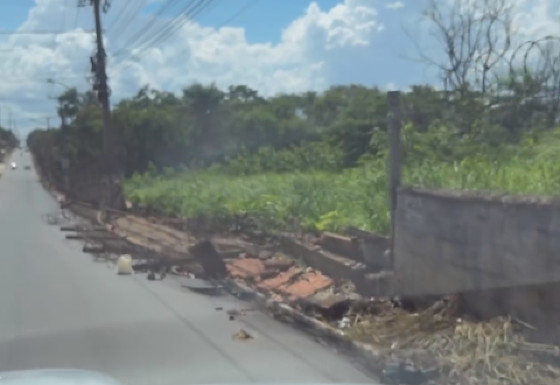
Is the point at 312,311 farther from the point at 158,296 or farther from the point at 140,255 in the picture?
the point at 140,255

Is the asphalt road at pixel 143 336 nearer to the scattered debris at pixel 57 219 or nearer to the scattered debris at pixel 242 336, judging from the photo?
the scattered debris at pixel 242 336

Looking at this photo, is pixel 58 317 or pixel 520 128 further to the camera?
pixel 58 317

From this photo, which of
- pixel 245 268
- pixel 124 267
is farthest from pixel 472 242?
pixel 124 267

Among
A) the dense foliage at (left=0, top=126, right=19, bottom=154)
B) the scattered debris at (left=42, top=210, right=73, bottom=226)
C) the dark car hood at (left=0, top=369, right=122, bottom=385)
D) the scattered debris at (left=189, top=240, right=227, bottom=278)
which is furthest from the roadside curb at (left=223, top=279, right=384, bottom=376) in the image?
the dense foliage at (left=0, top=126, right=19, bottom=154)

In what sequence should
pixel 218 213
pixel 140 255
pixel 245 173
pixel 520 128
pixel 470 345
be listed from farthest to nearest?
1. pixel 245 173
2. pixel 218 213
3. pixel 140 255
4. pixel 520 128
5. pixel 470 345

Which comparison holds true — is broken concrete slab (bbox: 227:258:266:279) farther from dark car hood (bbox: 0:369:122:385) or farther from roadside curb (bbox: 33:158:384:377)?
dark car hood (bbox: 0:369:122:385)

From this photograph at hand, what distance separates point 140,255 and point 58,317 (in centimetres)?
923

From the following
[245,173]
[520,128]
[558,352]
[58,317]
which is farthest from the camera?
[245,173]

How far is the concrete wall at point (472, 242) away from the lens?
9984 millimetres

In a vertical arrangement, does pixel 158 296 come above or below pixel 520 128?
below

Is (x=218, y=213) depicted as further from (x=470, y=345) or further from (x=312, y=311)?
(x=470, y=345)

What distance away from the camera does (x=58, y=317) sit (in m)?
13.6

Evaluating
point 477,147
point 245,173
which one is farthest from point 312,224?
point 245,173

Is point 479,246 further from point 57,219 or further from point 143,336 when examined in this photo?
point 57,219
